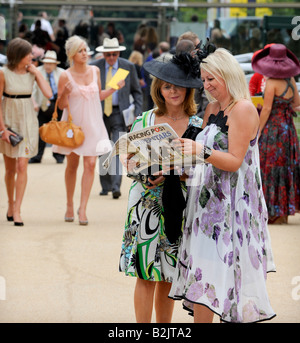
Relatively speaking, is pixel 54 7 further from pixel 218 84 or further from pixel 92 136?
pixel 218 84

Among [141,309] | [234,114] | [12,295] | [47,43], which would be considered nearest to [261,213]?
[234,114]

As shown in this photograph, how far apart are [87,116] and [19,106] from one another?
749mm

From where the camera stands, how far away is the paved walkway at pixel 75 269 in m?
5.52

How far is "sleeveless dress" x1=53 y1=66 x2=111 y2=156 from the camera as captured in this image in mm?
8852

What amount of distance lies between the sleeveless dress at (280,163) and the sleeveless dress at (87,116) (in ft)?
5.90

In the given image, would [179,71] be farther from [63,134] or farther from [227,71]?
[63,134]

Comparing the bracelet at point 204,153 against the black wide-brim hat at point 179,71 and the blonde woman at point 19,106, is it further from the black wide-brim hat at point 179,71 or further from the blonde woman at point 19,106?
the blonde woman at point 19,106

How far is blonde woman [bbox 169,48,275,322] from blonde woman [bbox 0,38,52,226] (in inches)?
181

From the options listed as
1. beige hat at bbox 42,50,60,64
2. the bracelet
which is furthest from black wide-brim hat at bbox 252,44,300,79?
beige hat at bbox 42,50,60,64

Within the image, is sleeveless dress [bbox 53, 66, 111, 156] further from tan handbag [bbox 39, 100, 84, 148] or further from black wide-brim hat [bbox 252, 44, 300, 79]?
black wide-brim hat [bbox 252, 44, 300, 79]
